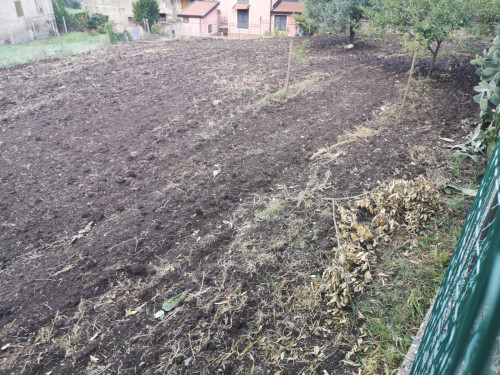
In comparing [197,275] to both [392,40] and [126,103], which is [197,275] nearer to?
[126,103]

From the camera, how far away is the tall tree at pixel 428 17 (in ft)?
23.8

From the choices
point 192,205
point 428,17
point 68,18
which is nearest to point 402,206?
point 192,205

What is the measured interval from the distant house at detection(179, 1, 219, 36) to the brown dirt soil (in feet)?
59.9

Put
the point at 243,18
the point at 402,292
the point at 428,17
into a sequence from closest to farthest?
the point at 402,292, the point at 428,17, the point at 243,18

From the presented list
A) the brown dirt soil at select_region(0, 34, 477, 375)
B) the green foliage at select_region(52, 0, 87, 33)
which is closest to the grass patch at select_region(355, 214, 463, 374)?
the brown dirt soil at select_region(0, 34, 477, 375)

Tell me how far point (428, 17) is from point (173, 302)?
773cm

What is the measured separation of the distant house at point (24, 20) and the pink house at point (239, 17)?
31.3 ft

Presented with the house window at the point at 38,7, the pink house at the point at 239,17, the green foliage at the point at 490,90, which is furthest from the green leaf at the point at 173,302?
the house window at the point at 38,7

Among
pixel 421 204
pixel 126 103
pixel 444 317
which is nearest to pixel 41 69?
pixel 126 103

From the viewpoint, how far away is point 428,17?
7434 millimetres

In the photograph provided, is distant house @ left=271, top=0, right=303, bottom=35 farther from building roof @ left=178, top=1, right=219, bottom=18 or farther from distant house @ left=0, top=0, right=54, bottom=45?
distant house @ left=0, top=0, right=54, bottom=45

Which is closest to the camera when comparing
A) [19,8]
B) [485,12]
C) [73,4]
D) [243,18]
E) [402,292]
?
[402,292]

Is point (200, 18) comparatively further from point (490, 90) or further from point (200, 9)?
point (490, 90)

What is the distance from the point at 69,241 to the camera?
4246mm
